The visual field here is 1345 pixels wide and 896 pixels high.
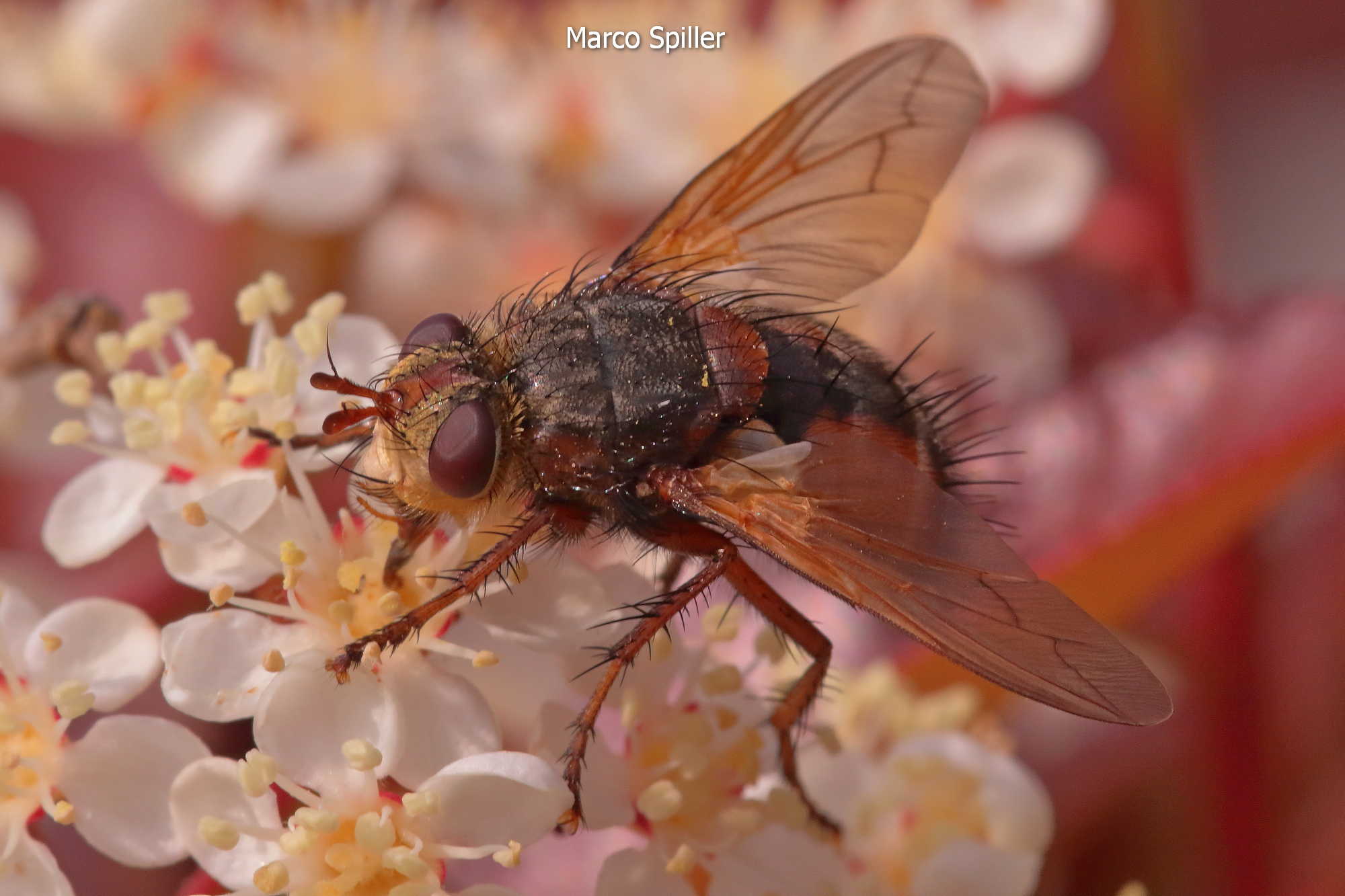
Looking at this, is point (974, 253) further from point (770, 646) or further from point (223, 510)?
point (223, 510)

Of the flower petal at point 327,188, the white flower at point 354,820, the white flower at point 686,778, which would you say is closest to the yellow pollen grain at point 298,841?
the white flower at point 354,820

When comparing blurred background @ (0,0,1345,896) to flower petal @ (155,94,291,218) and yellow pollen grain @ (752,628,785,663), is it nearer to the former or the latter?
flower petal @ (155,94,291,218)

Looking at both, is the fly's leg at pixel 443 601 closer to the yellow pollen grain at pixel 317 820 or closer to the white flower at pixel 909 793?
the yellow pollen grain at pixel 317 820

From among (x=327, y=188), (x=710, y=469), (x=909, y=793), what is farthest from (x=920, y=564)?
(x=327, y=188)

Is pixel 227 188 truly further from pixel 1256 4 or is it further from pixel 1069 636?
pixel 1256 4

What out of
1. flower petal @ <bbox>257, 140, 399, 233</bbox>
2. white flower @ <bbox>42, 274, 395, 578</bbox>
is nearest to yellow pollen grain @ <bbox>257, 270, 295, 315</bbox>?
white flower @ <bbox>42, 274, 395, 578</bbox>
